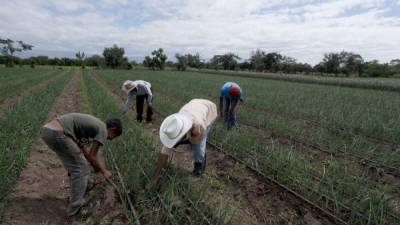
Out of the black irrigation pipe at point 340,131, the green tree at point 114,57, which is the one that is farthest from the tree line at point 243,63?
the black irrigation pipe at point 340,131

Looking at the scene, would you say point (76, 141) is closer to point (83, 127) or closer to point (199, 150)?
point (83, 127)

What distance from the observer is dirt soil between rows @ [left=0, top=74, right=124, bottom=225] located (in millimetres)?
2727

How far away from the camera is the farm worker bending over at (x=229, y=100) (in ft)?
17.7

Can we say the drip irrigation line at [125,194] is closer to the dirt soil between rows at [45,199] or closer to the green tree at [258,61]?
the dirt soil between rows at [45,199]

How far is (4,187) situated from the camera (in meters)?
2.82

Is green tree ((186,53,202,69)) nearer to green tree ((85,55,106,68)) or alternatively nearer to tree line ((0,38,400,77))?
tree line ((0,38,400,77))

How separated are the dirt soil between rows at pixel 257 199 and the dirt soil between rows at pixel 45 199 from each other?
987mm

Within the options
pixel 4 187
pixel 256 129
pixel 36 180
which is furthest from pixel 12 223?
pixel 256 129

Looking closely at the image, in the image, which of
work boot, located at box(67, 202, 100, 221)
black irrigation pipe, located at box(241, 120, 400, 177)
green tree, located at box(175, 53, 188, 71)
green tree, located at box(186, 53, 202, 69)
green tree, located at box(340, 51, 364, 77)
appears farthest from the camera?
green tree, located at box(186, 53, 202, 69)

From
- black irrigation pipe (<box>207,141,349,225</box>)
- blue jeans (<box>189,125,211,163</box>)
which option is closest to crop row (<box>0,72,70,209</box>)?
blue jeans (<box>189,125,211,163</box>)

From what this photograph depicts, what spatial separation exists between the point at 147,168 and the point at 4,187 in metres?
1.53

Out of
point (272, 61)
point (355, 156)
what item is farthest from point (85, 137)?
point (272, 61)

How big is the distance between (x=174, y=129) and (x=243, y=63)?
6783cm

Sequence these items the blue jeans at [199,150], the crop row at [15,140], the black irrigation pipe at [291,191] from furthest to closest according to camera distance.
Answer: the blue jeans at [199,150], the crop row at [15,140], the black irrigation pipe at [291,191]
